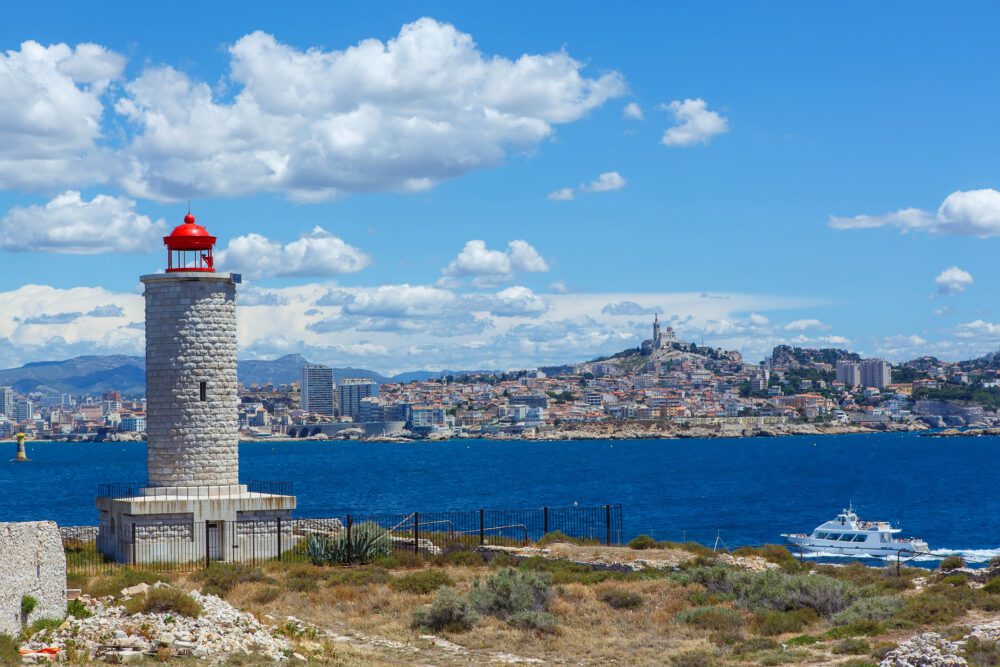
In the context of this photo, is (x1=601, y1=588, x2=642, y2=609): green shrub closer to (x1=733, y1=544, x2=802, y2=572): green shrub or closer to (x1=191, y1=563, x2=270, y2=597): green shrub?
(x1=733, y1=544, x2=802, y2=572): green shrub

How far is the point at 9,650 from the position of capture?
47.6 feet

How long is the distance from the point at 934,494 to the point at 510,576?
2697 inches

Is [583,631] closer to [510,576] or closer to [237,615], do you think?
[510,576]

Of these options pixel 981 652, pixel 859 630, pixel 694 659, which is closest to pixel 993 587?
pixel 859 630

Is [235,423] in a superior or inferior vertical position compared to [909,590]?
superior

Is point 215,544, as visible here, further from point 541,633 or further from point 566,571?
point 541,633

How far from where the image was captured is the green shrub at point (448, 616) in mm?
18609

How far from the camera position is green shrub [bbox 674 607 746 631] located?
715 inches

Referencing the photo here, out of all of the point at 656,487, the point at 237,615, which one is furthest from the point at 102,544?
the point at 656,487

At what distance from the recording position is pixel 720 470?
112 meters

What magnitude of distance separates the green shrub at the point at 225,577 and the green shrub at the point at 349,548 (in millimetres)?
1926

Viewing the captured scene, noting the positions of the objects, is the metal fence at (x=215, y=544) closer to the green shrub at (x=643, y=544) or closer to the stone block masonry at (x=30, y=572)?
the green shrub at (x=643, y=544)

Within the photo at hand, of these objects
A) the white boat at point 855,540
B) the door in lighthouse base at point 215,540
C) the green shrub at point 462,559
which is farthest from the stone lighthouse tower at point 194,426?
the white boat at point 855,540

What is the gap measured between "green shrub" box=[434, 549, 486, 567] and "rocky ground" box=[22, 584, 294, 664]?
742cm
